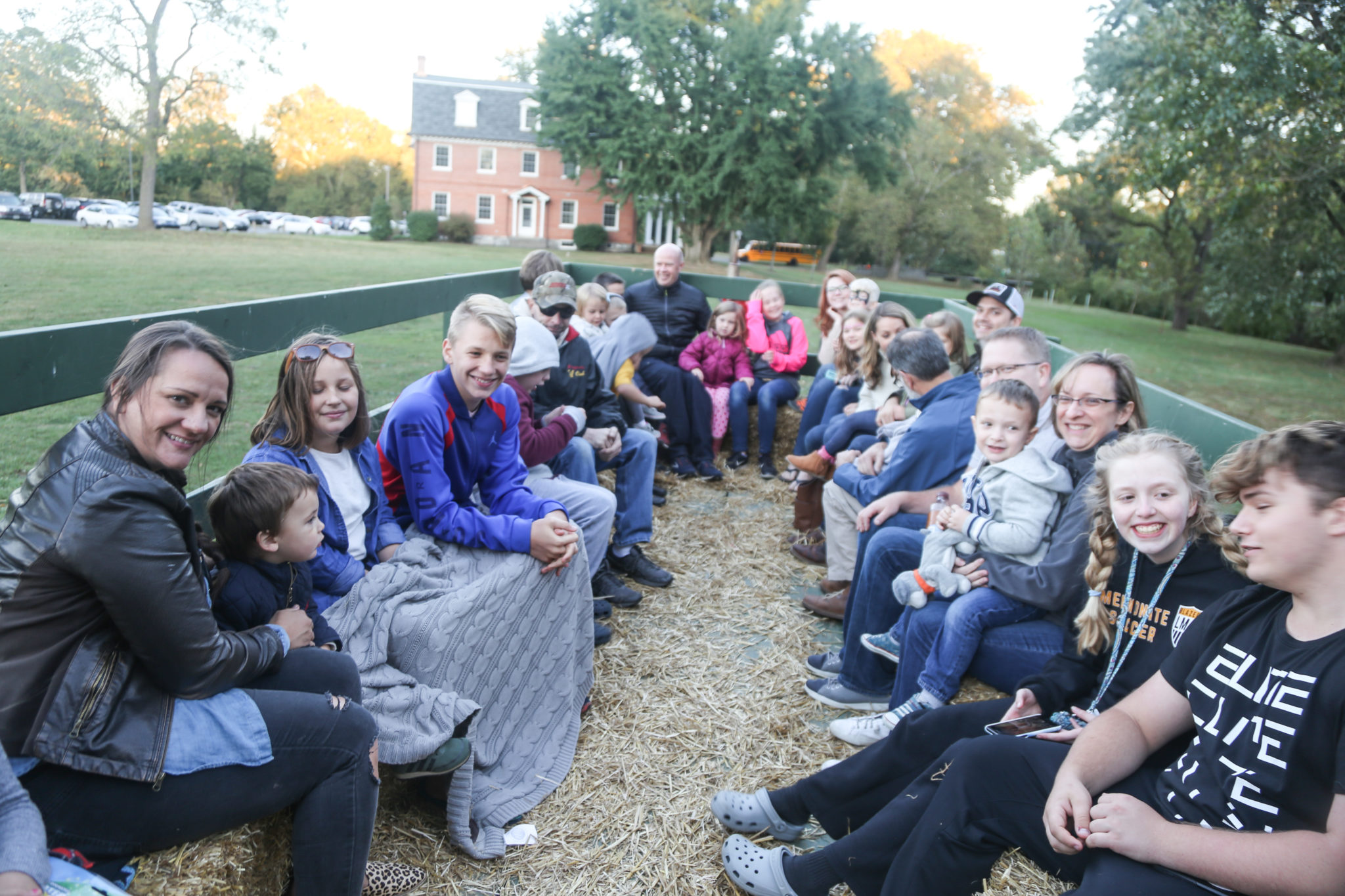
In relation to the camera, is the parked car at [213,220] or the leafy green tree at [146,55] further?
the parked car at [213,220]

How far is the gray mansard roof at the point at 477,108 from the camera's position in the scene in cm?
4291

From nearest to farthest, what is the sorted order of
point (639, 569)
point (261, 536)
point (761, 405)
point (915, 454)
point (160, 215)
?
1. point (261, 536)
2. point (915, 454)
3. point (639, 569)
4. point (160, 215)
5. point (761, 405)

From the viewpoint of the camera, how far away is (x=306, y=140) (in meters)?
13.7

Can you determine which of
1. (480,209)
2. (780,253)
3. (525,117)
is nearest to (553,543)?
(480,209)

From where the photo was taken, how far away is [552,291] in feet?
15.9

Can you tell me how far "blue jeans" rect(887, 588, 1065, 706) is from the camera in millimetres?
2760

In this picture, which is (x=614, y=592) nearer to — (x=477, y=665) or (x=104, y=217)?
(x=477, y=665)

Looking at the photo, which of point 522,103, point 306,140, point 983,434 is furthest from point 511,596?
point 522,103

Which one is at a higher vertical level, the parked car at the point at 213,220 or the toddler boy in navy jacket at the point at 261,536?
the parked car at the point at 213,220

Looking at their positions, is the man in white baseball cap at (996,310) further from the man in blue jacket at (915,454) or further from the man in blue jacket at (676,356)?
→ the man in blue jacket at (676,356)

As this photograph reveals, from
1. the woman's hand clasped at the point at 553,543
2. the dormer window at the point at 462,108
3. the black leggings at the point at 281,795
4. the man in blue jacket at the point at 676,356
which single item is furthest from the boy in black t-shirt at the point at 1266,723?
the dormer window at the point at 462,108

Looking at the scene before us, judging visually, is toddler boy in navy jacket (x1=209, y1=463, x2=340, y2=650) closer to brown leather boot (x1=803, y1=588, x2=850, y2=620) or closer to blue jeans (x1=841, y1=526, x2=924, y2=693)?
blue jeans (x1=841, y1=526, x2=924, y2=693)

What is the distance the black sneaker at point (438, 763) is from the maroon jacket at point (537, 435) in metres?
1.85

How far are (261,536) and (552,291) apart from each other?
9.33 feet
